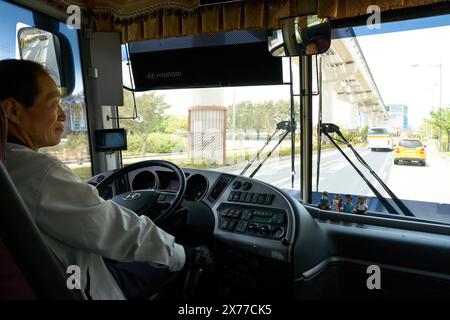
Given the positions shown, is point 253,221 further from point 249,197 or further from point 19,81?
point 19,81

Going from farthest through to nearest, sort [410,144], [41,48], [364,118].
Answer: [41,48] → [364,118] → [410,144]

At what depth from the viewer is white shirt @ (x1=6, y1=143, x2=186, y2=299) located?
2.65ft

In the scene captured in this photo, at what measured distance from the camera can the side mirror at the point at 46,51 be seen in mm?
2189

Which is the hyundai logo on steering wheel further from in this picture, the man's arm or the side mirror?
the side mirror

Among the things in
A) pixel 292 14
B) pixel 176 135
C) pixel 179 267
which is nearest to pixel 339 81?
pixel 292 14

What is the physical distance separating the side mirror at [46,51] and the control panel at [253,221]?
4.52 feet

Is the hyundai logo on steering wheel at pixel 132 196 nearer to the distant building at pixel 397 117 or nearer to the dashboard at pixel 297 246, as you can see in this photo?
the dashboard at pixel 297 246

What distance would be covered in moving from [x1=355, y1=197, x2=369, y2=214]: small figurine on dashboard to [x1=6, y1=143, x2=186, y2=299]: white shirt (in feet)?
4.58

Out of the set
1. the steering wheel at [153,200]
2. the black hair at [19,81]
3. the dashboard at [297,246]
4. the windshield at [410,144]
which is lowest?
the dashboard at [297,246]

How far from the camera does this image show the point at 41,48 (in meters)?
2.37

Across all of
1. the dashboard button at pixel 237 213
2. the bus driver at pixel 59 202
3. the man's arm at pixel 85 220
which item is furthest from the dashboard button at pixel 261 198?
the man's arm at pixel 85 220

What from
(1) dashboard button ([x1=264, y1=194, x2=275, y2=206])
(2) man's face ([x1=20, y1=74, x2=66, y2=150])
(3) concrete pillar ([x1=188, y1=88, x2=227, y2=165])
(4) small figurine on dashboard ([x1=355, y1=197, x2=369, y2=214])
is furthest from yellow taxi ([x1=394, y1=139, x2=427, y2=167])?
(2) man's face ([x1=20, y1=74, x2=66, y2=150])

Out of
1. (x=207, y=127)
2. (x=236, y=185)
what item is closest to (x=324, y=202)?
(x=236, y=185)

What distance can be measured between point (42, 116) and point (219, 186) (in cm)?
109
